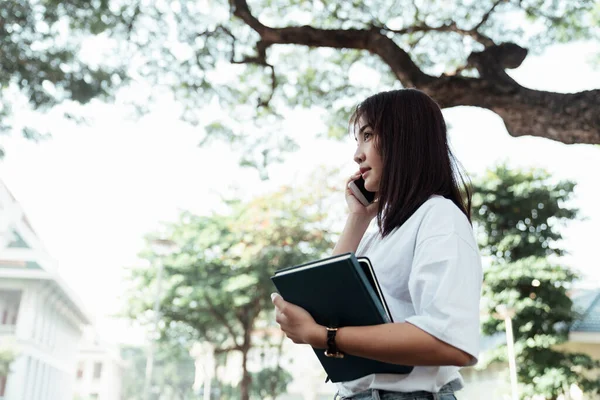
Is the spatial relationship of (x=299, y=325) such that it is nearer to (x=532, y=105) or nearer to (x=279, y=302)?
(x=279, y=302)

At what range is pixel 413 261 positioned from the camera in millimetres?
792

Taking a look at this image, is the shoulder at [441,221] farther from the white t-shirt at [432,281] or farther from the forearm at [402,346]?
the forearm at [402,346]

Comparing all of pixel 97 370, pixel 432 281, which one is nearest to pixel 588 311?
pixel 432 281

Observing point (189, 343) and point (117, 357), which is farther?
point (117, 357)

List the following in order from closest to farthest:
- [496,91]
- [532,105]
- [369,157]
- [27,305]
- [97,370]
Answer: [369,157] < [532,105] < [496,91] < [27,305] < [97,370]

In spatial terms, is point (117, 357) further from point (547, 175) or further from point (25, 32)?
point (25, 32)

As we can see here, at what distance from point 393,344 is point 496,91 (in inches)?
105

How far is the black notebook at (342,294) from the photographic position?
2.39ft

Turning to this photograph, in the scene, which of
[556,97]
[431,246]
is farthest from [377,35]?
[431,246]

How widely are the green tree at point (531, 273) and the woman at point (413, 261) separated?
8454 mm

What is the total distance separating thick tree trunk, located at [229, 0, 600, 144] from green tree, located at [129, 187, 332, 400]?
7630 millimetres

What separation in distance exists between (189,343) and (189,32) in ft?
36.4

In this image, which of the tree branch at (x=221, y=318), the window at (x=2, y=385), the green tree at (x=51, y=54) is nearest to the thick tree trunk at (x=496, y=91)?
the green tree at (x=51, y=54)

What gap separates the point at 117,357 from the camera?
2491 centimetres
